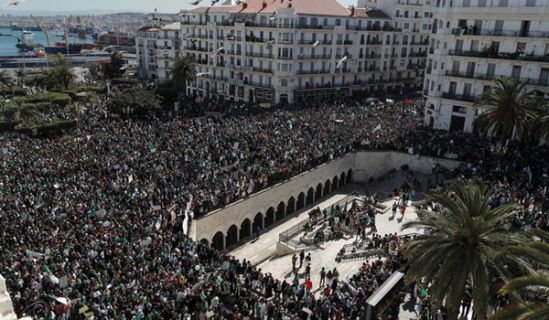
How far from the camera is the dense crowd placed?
63.7ft

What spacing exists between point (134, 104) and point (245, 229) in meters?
28.2

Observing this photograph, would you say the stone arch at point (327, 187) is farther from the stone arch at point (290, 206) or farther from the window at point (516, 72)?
the window at point (516, 72)

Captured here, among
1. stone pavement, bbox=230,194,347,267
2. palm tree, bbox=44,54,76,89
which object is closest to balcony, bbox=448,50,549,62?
stone pavement, bbox=230,194,347,267

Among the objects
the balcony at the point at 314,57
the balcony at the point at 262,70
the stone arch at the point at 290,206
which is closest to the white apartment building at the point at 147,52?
the balcony at the point at 262,70

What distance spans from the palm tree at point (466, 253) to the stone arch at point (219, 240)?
19.7 m

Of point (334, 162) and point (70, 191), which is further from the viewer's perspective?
point (334, 162)

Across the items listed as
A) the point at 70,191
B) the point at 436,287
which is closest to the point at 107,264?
the point at 70,191

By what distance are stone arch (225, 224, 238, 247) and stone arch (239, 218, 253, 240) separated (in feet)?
3.13

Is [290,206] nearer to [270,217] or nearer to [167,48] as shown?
[270,217]

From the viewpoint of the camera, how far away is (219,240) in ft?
113

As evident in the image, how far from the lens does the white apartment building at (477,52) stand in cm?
Answer: 4428

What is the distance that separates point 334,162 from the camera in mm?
44812

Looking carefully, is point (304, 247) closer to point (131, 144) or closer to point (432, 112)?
point (131, 144)

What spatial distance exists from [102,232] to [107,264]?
9.64 feet
